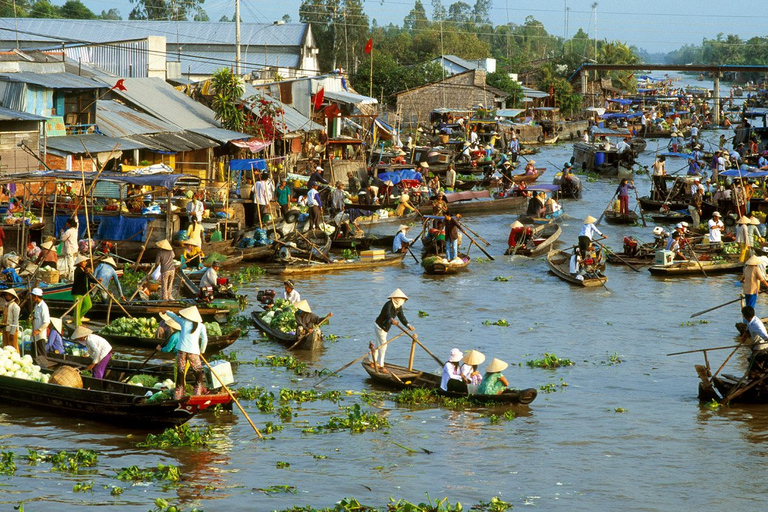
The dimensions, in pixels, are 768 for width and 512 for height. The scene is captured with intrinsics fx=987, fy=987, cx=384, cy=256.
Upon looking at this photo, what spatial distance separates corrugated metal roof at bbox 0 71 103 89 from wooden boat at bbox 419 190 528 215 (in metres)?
11.1

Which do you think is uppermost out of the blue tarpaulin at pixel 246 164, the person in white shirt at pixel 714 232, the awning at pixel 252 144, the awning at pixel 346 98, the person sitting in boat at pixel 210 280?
the awning at pixel 346 98

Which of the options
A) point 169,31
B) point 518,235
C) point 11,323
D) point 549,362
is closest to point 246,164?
point 518,235

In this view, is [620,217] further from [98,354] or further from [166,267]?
[98,354]

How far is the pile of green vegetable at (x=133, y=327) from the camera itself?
52.1 ft

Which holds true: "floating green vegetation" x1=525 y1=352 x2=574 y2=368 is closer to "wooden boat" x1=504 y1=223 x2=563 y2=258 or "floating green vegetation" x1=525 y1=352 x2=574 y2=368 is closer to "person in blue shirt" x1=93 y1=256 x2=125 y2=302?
"person in blue shirt" x1=93 y1=256 x2=125 y2=302

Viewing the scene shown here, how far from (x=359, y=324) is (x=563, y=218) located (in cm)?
1409

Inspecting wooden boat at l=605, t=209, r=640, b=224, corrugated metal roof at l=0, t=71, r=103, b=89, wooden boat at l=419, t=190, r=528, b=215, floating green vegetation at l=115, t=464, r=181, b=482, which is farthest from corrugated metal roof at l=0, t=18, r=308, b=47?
floating green vegetation at l=115, t=464, r=181, b=482

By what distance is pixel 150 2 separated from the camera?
77.5 metres

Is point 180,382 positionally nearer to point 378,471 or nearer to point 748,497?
point 378,471

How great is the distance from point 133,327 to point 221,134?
48.9 ft

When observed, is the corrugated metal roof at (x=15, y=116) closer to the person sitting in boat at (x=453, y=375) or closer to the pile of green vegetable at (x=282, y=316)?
the pile of green vegetable at (x=282, y=316)

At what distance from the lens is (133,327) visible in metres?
16.0

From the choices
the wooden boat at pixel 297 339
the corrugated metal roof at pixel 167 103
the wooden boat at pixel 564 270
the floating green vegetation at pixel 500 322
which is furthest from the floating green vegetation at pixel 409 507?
the corrugated metal roof at pixel 167 103

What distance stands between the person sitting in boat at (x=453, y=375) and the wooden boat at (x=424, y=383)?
0.07 metres
